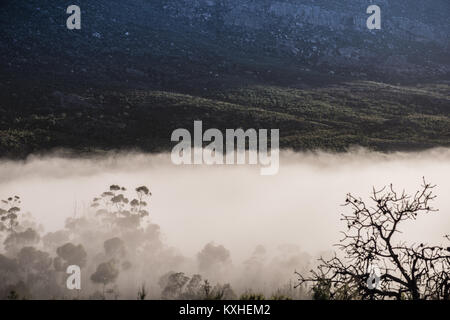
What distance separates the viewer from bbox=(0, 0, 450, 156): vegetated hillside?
7000 cm

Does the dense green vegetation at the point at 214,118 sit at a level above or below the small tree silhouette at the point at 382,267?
above

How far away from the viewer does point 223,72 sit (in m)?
110

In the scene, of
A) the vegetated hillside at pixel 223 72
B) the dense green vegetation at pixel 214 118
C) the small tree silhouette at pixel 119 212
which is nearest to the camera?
the small tree silhouette at pixel 119 212

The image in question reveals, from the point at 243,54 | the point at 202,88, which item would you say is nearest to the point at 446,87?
the point at 243,54

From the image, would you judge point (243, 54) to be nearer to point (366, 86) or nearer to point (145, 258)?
point (366, 86)

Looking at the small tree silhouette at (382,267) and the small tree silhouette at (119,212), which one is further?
the small tree silhouette at (119,212)

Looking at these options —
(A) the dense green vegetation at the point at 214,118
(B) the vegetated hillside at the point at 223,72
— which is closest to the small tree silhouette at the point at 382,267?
(A) the dense green vegetation at the point at 214,118

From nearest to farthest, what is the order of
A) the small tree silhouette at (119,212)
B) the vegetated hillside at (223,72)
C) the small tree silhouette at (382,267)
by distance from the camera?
the small tree silhouette at (382,267) → the small tree silhouette at (119,212) → the vegetated hillside at (223,72)

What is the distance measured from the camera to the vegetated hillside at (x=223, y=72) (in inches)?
2756

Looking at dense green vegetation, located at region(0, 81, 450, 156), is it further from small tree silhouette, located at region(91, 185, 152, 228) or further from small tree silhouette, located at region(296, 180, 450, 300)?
small tree silhouette, located at region(296, 180, 450, 300)

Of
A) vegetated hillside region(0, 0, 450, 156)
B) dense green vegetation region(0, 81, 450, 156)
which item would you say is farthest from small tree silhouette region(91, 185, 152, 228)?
vegetated hillside region(0, 0, 450, 156)

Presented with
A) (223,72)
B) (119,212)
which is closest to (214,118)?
(223,72)

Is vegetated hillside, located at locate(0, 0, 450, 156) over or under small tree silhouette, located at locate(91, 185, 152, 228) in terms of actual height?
over

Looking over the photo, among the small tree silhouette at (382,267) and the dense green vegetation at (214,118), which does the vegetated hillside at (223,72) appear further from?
the small tree silhouette at (382,267)
